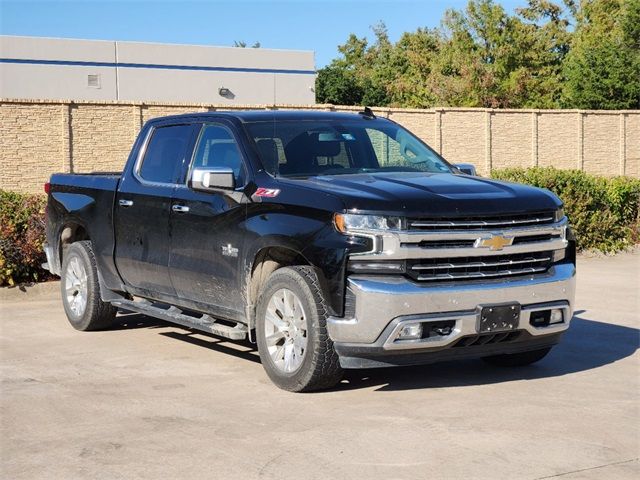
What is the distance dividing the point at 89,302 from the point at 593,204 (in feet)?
31.8

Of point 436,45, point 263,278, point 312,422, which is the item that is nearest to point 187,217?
point 263,278

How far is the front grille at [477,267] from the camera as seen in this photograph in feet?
22.9

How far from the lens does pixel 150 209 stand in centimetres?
904

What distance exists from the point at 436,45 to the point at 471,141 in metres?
39.7

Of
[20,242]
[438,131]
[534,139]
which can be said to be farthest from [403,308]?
[534,139]

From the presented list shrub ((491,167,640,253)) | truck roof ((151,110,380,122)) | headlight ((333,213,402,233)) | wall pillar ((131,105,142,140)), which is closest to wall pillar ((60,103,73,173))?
wall pillar ((131,105,142,140))

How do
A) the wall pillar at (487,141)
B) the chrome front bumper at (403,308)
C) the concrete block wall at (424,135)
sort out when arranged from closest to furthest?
the chrome front bumper at (403,308)
the concrete block wall at (424,135)
the wall pillar at (487,141)

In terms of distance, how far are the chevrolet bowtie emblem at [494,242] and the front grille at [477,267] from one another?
92mm

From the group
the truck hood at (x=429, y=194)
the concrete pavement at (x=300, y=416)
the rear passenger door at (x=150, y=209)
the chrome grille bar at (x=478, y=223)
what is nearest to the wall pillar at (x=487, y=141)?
the concrete pavement at (x=300, y=416)

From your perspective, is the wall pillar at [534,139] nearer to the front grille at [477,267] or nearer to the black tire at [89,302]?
the black tire at [89,302]

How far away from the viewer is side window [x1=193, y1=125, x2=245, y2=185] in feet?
27.0

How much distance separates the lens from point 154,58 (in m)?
45.9

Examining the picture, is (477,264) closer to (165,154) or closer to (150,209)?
(150,209)

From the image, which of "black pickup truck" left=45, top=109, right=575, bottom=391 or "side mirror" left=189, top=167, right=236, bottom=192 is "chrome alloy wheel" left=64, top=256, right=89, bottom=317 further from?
"side mirror" left=189, top=167, right=236, bottom=192
